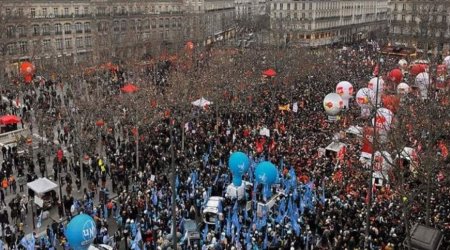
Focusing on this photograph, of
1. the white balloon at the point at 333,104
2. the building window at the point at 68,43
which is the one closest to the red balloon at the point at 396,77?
the white balloon at the point at 333,104

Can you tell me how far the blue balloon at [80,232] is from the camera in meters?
16.5

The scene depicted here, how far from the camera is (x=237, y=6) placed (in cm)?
16550

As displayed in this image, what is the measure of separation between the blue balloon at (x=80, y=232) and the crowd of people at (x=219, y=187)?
7.23ft

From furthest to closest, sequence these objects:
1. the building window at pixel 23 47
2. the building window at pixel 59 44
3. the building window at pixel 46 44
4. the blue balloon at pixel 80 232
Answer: the building window at pixel 59 44, the building window at pixel 46 44, the building window at pixel 23 47, the blue balloon at pixel 80 232

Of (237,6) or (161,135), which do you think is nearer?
(161,135)

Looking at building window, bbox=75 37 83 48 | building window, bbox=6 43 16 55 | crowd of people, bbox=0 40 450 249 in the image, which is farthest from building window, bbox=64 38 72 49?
crowd of people, bbox=0 40 450 249

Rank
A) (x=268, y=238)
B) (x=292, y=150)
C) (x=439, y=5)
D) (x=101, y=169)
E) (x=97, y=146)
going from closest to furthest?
1. (x=268, y=238)
2. (x=101, y=169)
3. (x=292, y=150)
4. (x=97, y=146)
5. (x=439, y=5)

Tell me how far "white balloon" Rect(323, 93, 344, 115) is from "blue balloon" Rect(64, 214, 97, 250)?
2349cm

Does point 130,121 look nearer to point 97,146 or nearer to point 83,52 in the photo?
point 97,146

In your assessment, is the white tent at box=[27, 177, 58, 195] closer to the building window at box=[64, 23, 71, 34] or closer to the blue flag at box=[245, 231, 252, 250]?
the blue flag at box=[245, 231, 252, 250]

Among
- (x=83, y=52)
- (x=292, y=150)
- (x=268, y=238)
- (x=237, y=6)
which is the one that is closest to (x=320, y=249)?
(x=268, y=238)

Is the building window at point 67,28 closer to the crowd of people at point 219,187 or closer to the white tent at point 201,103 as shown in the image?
the crowd of people at point 219,187

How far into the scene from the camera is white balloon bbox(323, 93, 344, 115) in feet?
117

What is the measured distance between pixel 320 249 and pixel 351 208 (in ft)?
10.1
